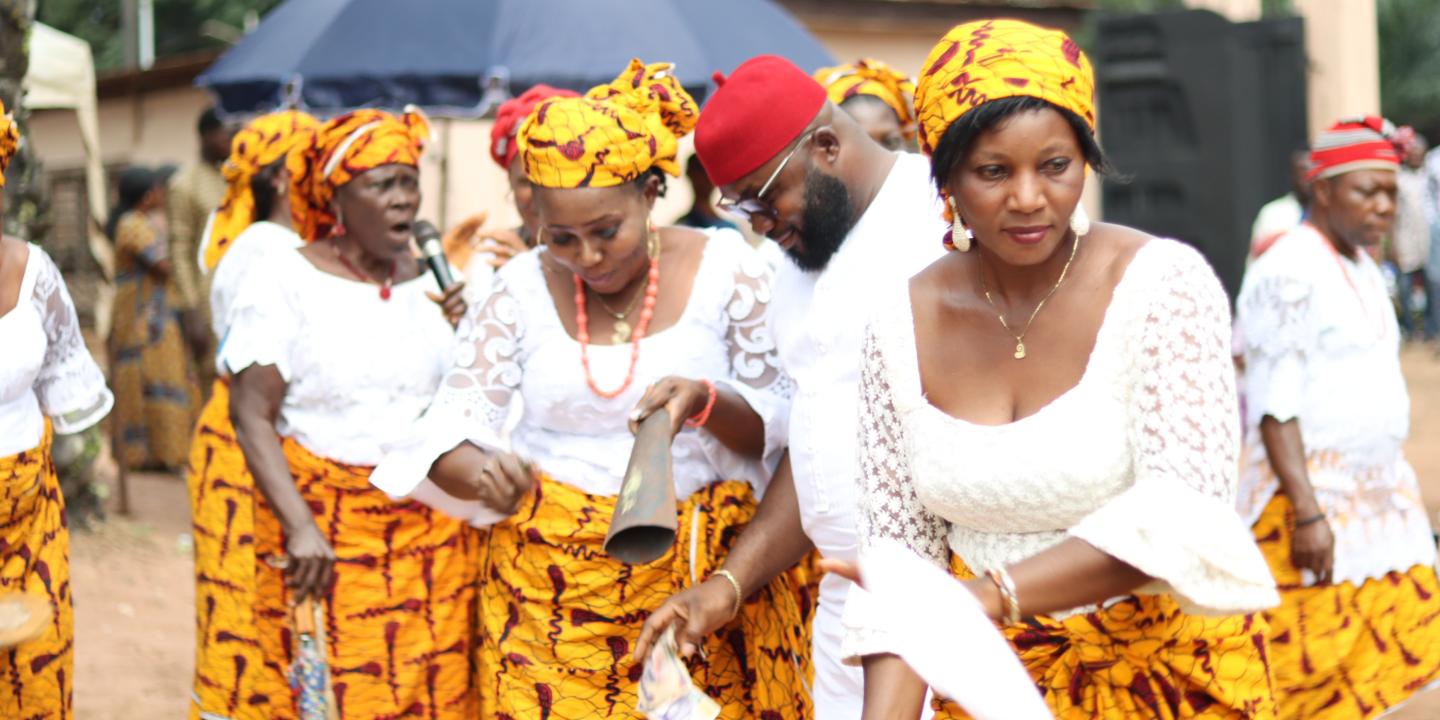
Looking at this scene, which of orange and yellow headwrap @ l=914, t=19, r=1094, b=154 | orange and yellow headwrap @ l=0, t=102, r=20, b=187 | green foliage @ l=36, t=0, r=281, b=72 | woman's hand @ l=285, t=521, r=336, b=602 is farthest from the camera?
green foliage @ l=36, t=0, r=281, b=72

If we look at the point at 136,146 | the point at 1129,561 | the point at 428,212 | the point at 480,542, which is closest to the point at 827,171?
the point at 1129,561

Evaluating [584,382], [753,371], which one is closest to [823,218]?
[753,371]

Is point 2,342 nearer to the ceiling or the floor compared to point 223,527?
nearer to the ceiling

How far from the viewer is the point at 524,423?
375cm

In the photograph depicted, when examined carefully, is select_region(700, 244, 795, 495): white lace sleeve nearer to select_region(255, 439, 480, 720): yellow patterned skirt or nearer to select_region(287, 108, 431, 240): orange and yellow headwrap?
select_region(255, 439, 480, 720): yellow patterned skirt

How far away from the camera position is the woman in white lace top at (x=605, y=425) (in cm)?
352

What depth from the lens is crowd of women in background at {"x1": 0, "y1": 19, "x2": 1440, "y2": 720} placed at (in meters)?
2.38

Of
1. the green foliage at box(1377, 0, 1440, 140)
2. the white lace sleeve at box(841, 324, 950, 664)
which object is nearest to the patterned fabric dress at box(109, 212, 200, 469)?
the white lace sleeve at box(841, 324, 950, 664)

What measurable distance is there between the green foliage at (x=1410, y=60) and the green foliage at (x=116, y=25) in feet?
63.1

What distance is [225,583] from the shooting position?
497cm

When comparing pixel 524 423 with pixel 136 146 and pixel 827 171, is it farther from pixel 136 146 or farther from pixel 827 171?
pixel 136 146

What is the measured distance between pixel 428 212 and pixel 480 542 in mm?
A: 8742

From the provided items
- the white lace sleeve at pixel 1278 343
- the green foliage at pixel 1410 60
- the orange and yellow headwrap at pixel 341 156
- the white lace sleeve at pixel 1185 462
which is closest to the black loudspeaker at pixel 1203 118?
the white lace sleeve at pixel 1278 343

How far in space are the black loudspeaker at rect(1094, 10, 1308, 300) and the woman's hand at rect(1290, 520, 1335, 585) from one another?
4334mm
